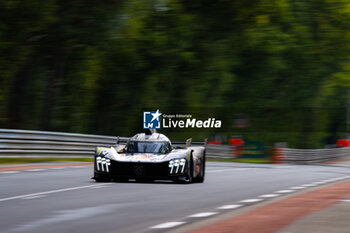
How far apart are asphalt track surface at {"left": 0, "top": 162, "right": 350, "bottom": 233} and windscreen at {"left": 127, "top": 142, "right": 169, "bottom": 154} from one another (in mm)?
633

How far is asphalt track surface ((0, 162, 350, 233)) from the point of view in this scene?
8.65 metres

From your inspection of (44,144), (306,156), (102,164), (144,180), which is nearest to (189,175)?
(144,180)

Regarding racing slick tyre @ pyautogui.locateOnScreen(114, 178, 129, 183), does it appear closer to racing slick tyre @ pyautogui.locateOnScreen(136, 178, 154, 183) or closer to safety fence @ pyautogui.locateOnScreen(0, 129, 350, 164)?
racing slick tyre @ pyautogui.locateOnScreen(136, 178, 154, 183)

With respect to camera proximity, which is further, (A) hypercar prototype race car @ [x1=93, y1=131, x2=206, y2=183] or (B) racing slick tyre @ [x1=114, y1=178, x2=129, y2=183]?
(B) racing slick tyre @ [x1=114, y1=178, x2=129, y2=183]

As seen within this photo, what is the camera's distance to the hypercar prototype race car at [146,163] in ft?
49.3

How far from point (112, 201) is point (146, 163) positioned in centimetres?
369

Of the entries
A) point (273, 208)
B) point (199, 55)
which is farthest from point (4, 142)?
point (199, 55)

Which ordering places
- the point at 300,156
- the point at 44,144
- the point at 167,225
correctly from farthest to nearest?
the point at 300,156
the point at 44,144
the point at 167,225

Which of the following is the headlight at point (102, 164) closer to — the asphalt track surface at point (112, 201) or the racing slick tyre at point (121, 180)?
the racing slick tyre at point (121, 180)

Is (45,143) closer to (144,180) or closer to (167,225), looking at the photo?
(144,180)

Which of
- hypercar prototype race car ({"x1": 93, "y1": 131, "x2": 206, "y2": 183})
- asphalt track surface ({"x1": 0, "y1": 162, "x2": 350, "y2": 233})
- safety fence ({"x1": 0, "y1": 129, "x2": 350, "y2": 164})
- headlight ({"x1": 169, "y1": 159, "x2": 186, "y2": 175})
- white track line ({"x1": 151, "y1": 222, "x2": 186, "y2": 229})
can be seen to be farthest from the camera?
safety fence ({"x1": 0, "y1": 129, "x2": 350, "y2": 164})

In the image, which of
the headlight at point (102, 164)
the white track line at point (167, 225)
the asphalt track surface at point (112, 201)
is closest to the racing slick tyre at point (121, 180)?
the asphalt track surface at point (112, 201)

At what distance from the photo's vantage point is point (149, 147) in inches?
623

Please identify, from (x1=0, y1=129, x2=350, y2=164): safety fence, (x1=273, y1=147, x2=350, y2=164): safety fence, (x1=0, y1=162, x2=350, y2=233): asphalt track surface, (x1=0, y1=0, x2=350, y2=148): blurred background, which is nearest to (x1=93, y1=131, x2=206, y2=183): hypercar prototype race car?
(x1=0, y1=162, x2=350, y2=233): asphalt track surface
